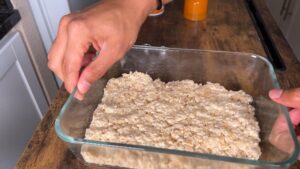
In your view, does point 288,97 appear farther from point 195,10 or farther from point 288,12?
point 288,12

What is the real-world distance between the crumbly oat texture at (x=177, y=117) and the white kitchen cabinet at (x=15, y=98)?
38cm

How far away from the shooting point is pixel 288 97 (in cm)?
56

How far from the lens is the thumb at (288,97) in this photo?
0.55 meters

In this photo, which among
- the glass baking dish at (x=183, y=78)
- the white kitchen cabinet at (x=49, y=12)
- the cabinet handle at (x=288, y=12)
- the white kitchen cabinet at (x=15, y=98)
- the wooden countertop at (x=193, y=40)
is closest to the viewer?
the glass baking dish at (x=183, y=78)

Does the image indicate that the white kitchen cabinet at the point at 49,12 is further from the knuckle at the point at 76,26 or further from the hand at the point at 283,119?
the hand at the point at 283,119

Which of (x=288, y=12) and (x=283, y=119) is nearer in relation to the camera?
(x=283, y=119)

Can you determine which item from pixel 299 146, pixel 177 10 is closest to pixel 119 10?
pixel 299 146

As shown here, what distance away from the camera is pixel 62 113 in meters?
0.60

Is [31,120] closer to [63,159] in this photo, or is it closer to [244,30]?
[63,159]

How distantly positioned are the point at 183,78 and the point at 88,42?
1.04ft

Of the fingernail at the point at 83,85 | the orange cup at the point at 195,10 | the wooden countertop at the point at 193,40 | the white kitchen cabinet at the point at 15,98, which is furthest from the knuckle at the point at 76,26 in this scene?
the orange cup at the point at 195,10

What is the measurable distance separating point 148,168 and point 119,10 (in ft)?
1.15

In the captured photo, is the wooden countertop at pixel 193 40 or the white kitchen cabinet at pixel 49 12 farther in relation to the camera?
the white kitchen cabinet at pixel 49 12

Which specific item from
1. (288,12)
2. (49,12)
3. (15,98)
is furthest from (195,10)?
(288,12)
